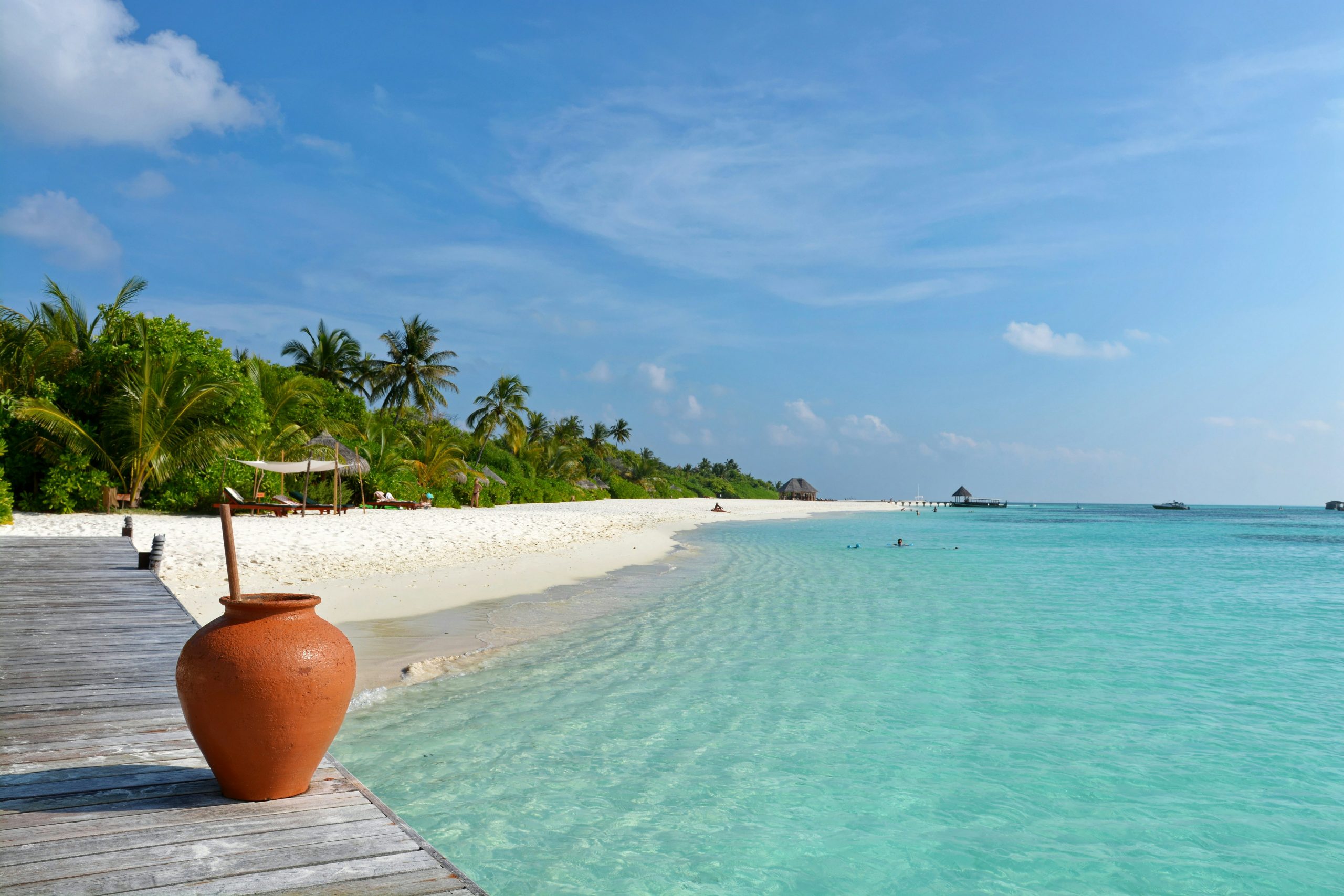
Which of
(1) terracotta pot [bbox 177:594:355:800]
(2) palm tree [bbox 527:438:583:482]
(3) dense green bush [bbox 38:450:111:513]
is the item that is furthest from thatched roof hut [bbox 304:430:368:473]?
(1) terracotta pot [bbox 177:594:355:800]

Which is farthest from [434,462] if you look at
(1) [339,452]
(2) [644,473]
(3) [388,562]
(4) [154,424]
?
(2) [644,473]

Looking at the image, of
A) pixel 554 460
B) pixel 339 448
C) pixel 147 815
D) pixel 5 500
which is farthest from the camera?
pixel 554 460

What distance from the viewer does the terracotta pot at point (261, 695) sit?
9.30 feet

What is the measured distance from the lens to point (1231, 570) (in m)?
23.8

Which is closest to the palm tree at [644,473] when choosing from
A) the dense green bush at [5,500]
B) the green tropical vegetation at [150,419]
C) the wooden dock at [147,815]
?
the green tropical vegetation at [150,419]

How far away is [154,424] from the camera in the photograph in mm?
19297

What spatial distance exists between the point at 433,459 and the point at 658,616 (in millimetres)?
25002

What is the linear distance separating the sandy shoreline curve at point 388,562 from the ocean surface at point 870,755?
137 cm

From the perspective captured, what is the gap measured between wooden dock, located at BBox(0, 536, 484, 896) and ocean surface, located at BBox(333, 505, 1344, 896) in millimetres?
1586

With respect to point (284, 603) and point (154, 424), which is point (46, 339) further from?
point (284, 603)

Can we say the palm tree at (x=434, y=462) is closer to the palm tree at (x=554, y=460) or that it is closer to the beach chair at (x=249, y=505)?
the beach chair at (x=249, y=505)

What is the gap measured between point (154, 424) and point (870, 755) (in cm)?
1994

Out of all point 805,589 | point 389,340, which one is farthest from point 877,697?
point 389,340

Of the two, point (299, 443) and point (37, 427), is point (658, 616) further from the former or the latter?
point (299, 443)
